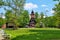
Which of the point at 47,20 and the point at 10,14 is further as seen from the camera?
the point at 47,20

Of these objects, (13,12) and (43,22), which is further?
(43,22)

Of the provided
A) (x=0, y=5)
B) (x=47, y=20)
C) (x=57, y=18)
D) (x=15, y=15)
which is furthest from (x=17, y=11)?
(x=47, y=20)

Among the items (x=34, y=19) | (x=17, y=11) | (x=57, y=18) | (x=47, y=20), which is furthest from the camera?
(x=34, y=19)

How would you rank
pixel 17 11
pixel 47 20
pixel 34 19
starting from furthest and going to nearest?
1. pixel 34 19
2. pixel 47 20
3. pixel 17 11

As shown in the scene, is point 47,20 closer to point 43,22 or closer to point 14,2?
point 43,22

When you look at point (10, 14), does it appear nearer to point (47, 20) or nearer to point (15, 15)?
point (15, 15)

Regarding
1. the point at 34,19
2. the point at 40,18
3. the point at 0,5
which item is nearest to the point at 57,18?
the point at 0,5

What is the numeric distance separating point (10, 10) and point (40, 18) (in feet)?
116

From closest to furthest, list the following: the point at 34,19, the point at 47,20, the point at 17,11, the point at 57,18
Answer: the point at 17,11
the point at 57,18
the point at 47,20
the point at 34,19

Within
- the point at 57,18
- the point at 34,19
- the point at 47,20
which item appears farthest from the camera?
the point at 34,19

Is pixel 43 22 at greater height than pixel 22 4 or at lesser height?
lesser

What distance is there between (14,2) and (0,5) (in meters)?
3.92

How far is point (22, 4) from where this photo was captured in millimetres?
54562

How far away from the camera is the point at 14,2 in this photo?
55.2 meters
